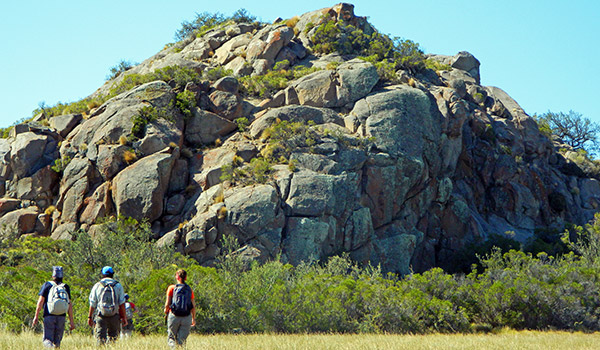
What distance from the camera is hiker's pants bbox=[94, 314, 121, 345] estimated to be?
13.9 m

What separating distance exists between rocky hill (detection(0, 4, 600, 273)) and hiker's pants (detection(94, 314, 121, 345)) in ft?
58.9

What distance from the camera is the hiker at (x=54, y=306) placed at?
13.5 meters

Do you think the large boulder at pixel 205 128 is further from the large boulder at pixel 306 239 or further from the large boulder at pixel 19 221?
the large boulder at pixel 19 221

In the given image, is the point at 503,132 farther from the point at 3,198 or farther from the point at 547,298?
the point at 3,198

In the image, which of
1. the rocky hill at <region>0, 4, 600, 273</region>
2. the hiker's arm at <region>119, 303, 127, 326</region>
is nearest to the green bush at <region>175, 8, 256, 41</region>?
the rocky hill at <region>0, 4, 600, 273</region>

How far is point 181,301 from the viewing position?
45.5 ft

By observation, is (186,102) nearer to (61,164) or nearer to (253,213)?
(61,164)

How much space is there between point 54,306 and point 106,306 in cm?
117

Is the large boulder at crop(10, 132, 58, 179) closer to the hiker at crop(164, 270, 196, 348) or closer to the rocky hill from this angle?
the rocky hill

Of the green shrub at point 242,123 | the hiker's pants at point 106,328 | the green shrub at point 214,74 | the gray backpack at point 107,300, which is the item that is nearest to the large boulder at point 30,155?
the green shrub at point 214,74

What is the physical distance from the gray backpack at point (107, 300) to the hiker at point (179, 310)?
1266mm

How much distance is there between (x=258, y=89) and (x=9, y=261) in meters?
21.7

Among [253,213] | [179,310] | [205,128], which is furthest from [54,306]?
[205,128]

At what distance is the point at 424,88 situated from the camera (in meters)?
46.6
